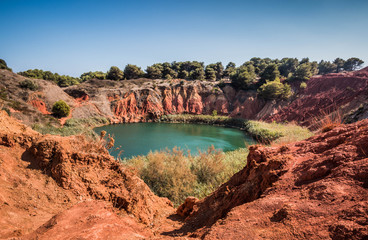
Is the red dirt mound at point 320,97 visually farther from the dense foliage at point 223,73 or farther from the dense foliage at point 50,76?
the dense foliage at point 50,76

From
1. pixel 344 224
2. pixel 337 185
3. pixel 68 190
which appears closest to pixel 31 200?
pixel 68 190

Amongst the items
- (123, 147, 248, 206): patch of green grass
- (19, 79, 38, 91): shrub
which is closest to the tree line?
(19, 79, 38, 91): shrub

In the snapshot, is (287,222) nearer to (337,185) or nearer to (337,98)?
(337,185)

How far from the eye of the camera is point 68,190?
348 cm

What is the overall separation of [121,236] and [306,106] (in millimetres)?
35508

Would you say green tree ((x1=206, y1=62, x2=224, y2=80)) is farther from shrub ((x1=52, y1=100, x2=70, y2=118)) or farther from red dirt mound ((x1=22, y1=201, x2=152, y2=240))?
red dirt mound ((x1=22, y1=201, x2=152, y2=240))

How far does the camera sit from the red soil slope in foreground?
1.89 m

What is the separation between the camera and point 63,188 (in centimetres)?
347

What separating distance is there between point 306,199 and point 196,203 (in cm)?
330

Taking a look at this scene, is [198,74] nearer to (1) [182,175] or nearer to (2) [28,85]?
(2) [28,85]

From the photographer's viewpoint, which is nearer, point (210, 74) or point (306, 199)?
point (306, 199)

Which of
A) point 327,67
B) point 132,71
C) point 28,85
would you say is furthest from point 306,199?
point 327,67

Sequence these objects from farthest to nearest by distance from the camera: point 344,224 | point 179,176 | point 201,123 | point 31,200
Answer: point 201,123 < point 179,176 < point 31,200 < point 344,224

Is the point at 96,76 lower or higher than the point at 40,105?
higher
